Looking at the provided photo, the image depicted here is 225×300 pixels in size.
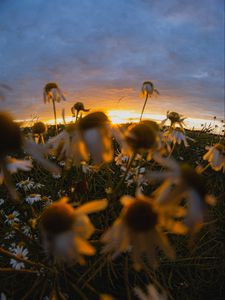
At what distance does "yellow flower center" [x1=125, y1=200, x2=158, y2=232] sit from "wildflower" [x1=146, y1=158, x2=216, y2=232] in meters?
0.07

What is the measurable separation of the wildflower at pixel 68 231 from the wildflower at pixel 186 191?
0.72 ft

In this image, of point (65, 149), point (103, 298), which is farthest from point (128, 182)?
point (103, 298)

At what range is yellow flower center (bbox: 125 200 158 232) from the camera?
1039mm

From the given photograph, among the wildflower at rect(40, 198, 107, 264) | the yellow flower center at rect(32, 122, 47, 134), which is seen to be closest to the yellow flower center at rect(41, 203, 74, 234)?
the wildflower at rect(40, 198, 107, 264)

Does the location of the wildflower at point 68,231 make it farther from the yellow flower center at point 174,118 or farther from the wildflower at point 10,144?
Result: the yellow flower center at point 174,118

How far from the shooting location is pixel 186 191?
3.34 ft

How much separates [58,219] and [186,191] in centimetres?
49

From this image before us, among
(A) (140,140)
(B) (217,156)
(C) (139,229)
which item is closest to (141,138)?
(A) (140,140)

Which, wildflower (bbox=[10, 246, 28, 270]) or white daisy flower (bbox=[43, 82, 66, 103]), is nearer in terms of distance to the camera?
wildflower (bbox=[10, 246, 28, 270])

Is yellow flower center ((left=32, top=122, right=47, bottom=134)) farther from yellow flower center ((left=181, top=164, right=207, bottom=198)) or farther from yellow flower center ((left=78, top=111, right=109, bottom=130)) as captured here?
yellow flower center ((left=181, top=164, right=207, bottom=198))

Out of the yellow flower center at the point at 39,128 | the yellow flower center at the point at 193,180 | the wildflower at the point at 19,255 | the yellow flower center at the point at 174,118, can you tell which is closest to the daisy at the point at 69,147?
the yellow flower center at the point at 193,180

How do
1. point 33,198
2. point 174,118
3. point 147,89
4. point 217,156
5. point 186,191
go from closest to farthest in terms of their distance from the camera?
point 186,191 < point 217,156 < point 174,118 < point 33,198 < point 147,89

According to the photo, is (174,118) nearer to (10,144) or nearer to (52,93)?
(52,93)

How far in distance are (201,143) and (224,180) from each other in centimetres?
194
